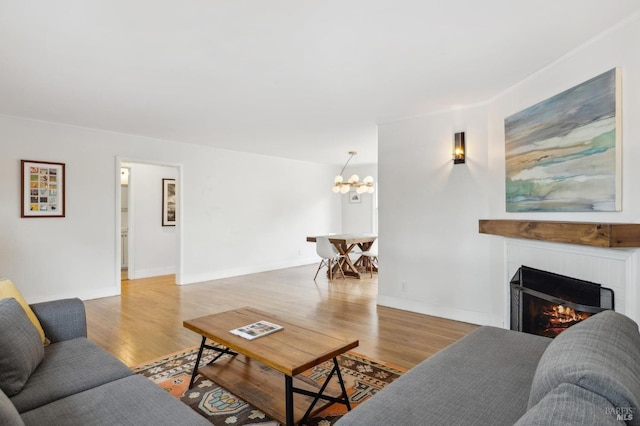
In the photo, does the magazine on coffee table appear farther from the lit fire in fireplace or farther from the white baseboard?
the white baseboard

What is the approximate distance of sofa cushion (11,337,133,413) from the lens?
146 cm

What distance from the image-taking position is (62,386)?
5.04 feet

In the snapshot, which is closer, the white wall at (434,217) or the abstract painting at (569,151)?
the abstract painting at (569,151)

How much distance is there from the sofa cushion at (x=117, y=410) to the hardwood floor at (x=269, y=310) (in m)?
1.47

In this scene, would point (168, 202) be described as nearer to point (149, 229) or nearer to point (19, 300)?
point (149, 229)

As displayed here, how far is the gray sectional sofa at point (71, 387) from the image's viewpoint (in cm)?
132

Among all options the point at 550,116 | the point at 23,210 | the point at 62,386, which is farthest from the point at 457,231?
the point at 23,210

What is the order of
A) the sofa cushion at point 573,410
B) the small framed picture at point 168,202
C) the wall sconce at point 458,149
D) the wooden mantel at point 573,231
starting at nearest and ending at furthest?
the sofa cushion at point 573,410, the wooden mantel at point 573,231, the wall sconce at point 458,149, the small framed picture at point 168,202

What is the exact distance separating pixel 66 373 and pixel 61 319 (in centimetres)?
60

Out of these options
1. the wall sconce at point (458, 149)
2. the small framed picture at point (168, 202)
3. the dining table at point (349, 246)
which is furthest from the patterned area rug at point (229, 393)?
the small framed picture at point (168, 202)

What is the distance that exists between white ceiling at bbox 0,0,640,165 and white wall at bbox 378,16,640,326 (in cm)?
24

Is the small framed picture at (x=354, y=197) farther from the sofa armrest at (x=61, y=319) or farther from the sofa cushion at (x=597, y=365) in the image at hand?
the sofa cushion at (x=597, y=365)

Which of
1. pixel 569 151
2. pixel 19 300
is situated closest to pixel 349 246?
pixel 569 151

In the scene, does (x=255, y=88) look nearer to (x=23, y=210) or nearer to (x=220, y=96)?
(x=220, y=96)
